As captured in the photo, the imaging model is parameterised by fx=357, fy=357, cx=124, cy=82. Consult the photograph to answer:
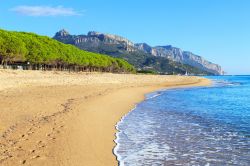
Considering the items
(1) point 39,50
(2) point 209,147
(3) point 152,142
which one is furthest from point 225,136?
(1) point 39,50

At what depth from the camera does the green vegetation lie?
79000 millimetres

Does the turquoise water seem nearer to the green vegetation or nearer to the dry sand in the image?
the dry sand

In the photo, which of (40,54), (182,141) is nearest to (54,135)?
(182,141)

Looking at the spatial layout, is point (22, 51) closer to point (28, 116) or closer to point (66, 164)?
point (28, 116)

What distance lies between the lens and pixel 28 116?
18.3 m

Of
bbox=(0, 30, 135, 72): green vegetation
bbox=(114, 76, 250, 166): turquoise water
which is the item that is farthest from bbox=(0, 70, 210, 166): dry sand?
bbox=(0, 30, 135, 72): green vegetation

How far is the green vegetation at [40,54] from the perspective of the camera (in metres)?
79.0

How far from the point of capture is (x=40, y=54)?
91188mm

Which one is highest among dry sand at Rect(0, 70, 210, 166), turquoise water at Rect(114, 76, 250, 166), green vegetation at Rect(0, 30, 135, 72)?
green vegetation at Rect(0, 30, 135, 72)

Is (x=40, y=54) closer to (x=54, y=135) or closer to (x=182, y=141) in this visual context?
(x=54, y=135)

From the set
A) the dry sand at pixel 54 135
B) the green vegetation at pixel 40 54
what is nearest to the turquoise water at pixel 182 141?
the dry sand at pixel 54 135

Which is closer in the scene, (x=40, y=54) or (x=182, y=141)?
(x=182, y=141)

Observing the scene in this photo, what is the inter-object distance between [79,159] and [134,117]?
38.5 ft

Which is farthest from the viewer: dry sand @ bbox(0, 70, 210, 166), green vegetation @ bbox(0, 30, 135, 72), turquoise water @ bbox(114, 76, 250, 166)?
green vegetation @ bbox(0, 30, 135, 72)
